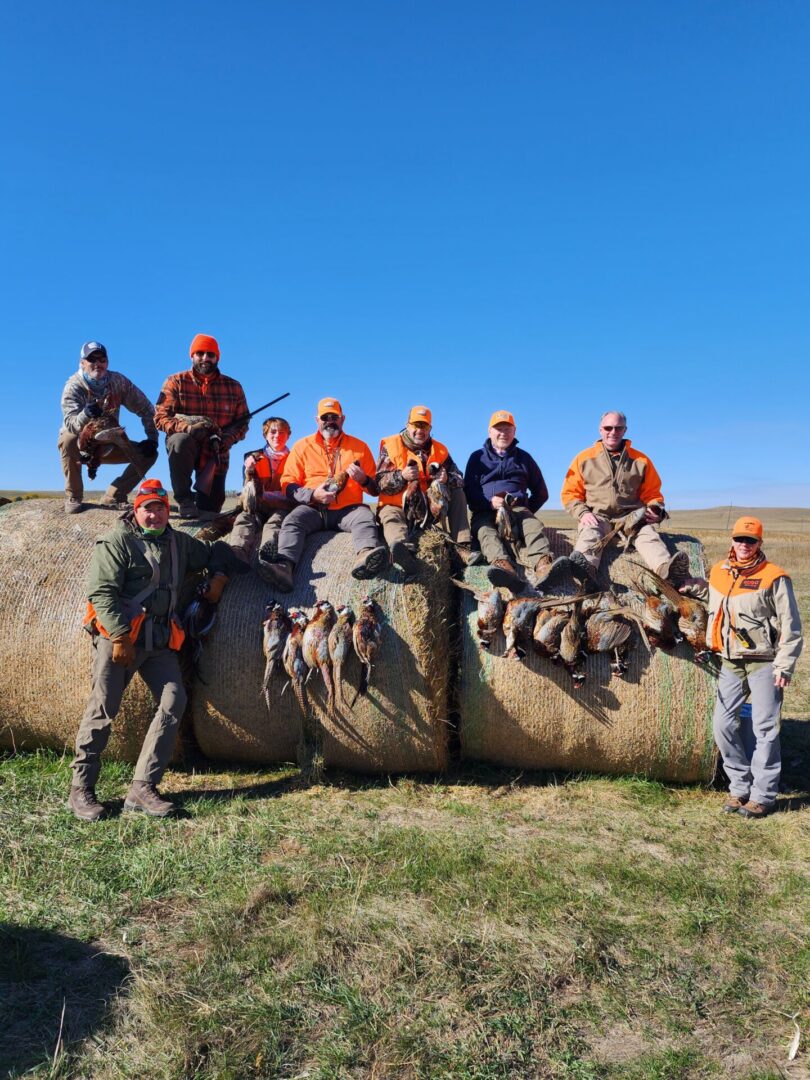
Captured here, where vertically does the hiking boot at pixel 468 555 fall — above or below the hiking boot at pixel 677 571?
above

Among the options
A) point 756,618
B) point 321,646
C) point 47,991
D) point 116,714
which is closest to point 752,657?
point 756,618

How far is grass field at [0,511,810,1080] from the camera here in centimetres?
365

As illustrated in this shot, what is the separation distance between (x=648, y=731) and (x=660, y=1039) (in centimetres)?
298

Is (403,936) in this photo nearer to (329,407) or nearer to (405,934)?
(405,934)

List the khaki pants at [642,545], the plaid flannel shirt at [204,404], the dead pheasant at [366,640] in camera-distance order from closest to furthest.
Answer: the dead pheasant at [366,640], the khaki pants at [642,545], the plaid flannel shirt at [204,404]

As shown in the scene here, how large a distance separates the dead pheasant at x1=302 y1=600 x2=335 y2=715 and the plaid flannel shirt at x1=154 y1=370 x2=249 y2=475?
3045 mm

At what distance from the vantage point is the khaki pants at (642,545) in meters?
7.20

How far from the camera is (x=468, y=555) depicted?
752 centimetres

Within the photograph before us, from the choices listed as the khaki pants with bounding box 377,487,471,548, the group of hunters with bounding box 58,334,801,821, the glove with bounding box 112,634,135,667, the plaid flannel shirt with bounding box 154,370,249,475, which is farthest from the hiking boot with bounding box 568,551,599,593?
the plaid flannel shirt with bounding box 154,370,249,475

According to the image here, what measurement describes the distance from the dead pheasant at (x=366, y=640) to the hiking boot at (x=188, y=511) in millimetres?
2532

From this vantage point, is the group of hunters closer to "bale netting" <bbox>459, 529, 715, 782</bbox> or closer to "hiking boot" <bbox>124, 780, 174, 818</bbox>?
"hiking boot" <bbox>124, 780, 174, 818</bbox>

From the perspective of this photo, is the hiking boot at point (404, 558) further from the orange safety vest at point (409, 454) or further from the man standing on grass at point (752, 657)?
the man standing on grass at point (752, 657)

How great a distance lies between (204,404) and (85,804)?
15.0 feet

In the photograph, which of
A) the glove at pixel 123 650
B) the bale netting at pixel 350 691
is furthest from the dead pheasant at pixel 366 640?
the glove at pixel 123 650
